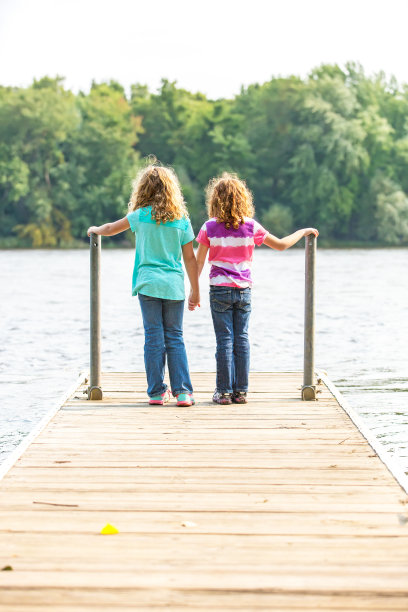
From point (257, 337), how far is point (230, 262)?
1037 centimetres

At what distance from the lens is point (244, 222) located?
5.57m

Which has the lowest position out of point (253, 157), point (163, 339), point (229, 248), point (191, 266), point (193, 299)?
point (163, 339)

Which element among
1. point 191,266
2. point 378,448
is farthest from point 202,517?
point 191,266

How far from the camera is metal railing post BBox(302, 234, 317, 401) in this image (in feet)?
19.2

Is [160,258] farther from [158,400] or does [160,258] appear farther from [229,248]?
[158,400]

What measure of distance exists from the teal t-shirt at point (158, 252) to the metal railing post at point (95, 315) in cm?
Answer: 33

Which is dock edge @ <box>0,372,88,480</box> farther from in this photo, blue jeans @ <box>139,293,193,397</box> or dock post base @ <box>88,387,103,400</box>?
blue jeans @ <box>139,293,193,397</box>

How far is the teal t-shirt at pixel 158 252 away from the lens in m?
5.47

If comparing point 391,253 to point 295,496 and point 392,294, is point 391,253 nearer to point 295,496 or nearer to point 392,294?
point 392,294

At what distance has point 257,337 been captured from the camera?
52.2 feet

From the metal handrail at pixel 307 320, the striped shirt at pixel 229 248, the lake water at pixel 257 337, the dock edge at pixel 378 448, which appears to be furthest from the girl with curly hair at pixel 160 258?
the lake water at pixel 257 337

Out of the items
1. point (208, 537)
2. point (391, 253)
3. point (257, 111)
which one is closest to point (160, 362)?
point (208, 537)

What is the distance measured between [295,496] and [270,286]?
23984mm

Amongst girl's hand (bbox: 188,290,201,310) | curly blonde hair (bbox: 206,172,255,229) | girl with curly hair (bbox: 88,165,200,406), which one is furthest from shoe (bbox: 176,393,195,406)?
curly blonde hair (bbox: 206,172,255,229)
